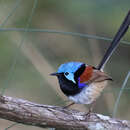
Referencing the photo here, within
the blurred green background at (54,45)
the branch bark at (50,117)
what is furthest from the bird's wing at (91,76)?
the blurred green background at (54,45)

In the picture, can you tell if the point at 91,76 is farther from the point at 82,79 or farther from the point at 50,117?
the point at 50,117

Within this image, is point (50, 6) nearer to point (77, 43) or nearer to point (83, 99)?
point (77, 43)

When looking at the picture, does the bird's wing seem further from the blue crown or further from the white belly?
the blue crown

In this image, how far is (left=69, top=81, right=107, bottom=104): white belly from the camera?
330 cm

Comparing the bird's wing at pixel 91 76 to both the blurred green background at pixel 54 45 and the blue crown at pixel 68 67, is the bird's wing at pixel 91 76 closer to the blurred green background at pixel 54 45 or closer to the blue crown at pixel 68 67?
the blue crown at pixel 68 67

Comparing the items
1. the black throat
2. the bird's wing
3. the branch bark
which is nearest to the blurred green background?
the bird's wing

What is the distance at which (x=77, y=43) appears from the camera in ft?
20.7

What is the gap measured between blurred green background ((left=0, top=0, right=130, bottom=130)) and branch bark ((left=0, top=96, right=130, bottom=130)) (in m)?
2.41

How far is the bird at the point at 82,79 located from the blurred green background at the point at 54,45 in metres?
→ 1.83

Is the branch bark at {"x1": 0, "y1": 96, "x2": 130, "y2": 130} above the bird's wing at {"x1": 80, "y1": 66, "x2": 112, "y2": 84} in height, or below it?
below

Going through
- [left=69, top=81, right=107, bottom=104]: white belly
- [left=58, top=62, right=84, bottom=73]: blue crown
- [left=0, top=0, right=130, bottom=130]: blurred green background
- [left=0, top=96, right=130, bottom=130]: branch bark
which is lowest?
[left=0, top=96, right=130, bottom=130]: branch bark

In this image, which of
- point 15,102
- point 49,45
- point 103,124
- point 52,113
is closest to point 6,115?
point 15,102

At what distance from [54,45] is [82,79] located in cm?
290

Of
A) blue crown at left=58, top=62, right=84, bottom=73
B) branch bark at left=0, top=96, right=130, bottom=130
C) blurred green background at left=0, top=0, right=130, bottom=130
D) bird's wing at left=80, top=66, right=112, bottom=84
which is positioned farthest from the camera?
blurred green background at left=0, top=0, right=130, bottom=130
